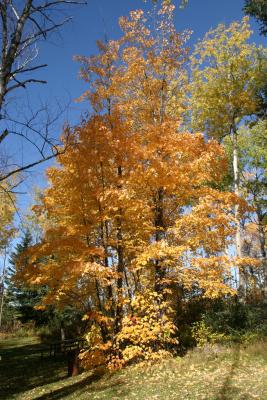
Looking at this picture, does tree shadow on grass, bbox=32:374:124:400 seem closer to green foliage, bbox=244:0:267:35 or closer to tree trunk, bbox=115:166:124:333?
tree trunk, bbox=115:166:124:333

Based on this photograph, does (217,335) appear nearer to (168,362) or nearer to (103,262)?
(168,362)

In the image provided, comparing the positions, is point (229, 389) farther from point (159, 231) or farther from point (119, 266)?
point (159, 231)

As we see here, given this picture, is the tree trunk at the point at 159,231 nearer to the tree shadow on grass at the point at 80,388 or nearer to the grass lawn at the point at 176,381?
the grass lawn at the point at 176,381

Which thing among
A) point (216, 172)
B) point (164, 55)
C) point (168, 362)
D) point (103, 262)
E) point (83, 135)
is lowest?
point (168, 362)

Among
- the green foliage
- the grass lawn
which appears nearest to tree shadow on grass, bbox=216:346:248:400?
the grass lawn

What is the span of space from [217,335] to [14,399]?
6.40 m

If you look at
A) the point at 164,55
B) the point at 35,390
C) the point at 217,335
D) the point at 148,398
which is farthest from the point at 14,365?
the point at 164,55

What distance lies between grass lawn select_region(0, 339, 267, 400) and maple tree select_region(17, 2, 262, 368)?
1.96ft

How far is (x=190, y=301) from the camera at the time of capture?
15641mm

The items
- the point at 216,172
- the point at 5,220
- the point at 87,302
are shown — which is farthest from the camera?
the point at 5,220

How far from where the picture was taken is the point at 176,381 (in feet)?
28.2

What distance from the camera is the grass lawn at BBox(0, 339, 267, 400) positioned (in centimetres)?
751

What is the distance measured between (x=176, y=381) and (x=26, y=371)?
28.4 feet

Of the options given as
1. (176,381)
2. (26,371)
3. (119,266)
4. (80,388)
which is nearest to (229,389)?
(176,381)
